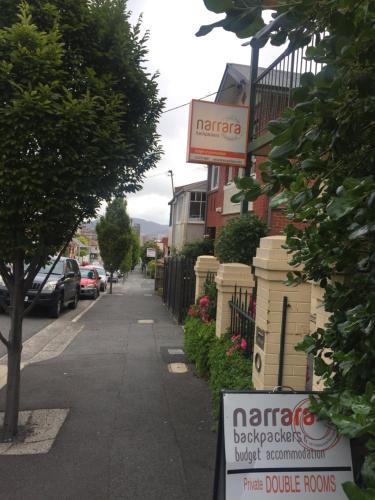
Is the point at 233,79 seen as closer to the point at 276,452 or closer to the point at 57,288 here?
the point at 57,288

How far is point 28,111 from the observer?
3.86 m

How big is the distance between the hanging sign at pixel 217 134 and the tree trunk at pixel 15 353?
4231mm

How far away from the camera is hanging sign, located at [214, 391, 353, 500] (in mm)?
2037

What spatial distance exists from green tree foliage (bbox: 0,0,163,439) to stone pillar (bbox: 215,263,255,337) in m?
1.87

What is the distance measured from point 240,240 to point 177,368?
8.26 ft

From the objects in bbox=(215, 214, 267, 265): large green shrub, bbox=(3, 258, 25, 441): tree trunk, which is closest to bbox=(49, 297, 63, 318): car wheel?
bbox=(215, 214, 267, 265): large green shrub

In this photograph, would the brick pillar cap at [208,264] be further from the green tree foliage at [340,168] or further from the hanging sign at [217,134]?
the green tree foliage at [340,168]

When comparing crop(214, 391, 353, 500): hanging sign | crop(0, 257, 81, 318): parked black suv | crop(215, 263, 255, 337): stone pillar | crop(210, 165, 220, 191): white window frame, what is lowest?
crop(0, 257, 81, 318): parked black suv

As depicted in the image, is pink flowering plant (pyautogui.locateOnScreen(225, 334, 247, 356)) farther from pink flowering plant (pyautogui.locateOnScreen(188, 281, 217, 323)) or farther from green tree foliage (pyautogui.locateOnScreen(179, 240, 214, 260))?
green tree foliage (pyautogui.locateOnScreen(179, 240, 214, 260))

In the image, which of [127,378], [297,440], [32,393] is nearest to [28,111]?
[297,440]

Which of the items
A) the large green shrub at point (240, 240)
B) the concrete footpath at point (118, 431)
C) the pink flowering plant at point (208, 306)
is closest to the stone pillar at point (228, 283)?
the concrete footpath at point (118, 431)

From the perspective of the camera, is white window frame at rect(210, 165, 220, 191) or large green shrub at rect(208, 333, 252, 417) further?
white window frame at rect(210, 165, 220, 191)

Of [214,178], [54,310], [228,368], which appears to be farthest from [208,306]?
[214,178]

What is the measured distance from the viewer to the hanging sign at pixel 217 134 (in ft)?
26.7
